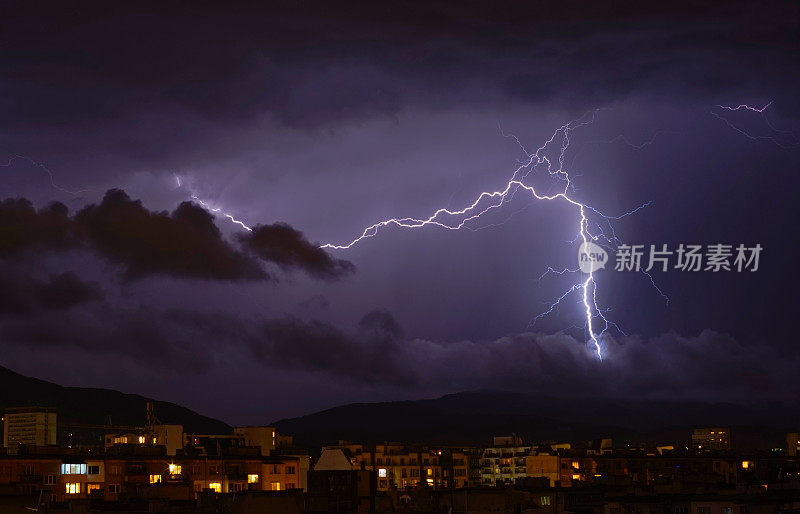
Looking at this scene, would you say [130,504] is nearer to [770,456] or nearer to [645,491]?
[645,491]

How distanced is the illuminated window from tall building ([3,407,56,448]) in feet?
228

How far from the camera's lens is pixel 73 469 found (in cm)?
7619

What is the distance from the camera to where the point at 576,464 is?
121500 mm

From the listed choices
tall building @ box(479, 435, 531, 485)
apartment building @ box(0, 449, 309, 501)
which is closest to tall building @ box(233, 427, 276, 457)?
apartment building @ box(0, 449, 309, 501)

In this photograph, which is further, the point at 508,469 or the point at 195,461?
the point at 508,469

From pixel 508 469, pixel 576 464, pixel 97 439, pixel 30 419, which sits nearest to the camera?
pixel 576 464

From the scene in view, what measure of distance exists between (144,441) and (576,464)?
1644 inches

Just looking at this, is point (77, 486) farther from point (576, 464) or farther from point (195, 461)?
point (576, 464)

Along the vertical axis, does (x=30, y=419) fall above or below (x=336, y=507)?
above

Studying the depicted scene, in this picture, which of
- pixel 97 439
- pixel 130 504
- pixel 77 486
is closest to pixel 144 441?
pixel 77 486

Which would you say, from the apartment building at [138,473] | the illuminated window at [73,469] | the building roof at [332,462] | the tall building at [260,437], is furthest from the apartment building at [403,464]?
the illuminated window at [73,469]

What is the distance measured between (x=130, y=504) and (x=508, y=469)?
94.9 meters

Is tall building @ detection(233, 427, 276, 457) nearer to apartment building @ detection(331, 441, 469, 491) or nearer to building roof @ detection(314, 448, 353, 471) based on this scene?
apartment building @ detection(331, 441, 469, 491)

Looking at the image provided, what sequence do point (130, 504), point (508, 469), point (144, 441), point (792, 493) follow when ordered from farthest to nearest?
point (508, 469) < point (144, 441) < point (792, 493) < point (130, 504)
